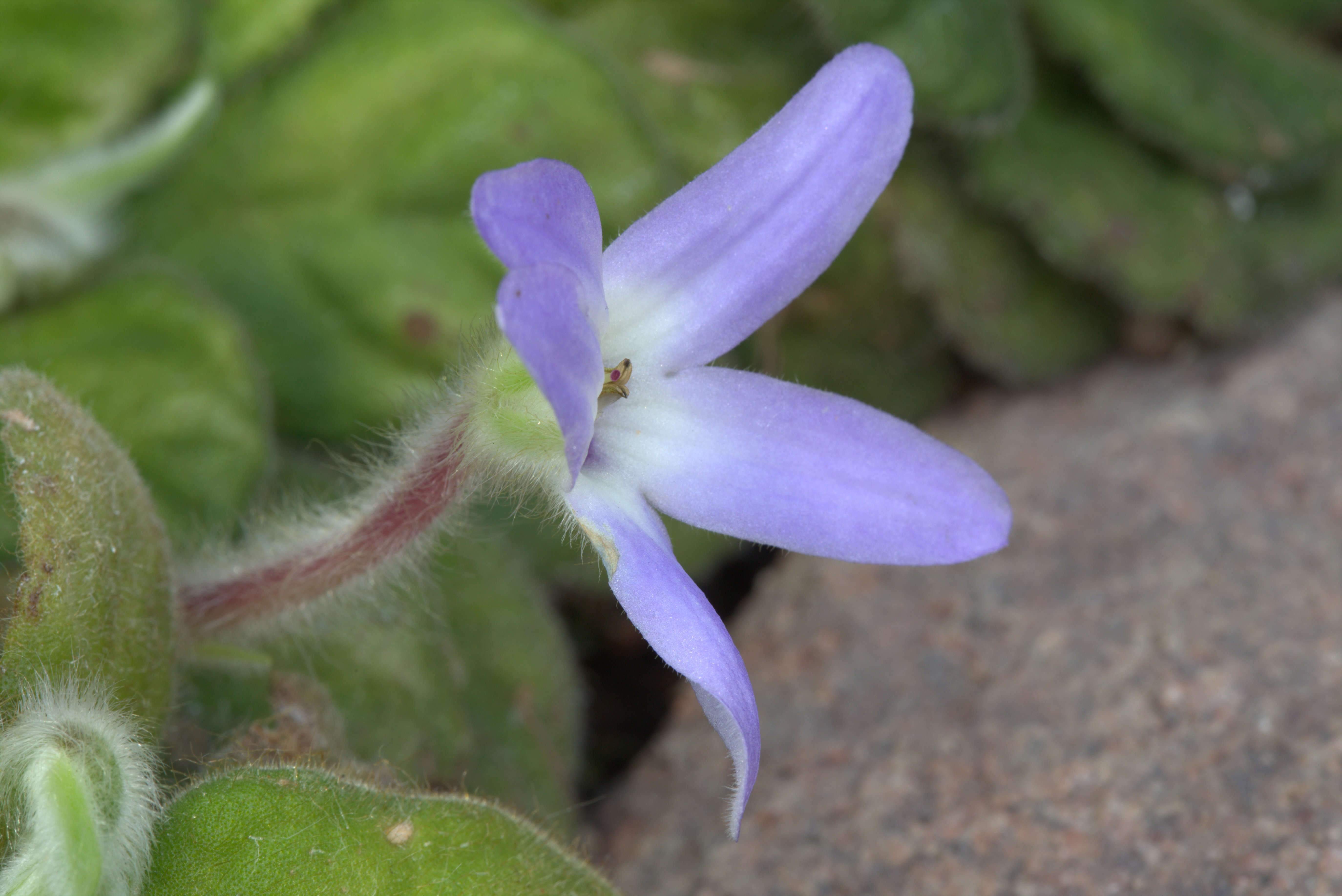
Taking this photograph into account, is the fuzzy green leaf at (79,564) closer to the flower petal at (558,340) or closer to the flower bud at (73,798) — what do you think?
the flower bud at (73,798)

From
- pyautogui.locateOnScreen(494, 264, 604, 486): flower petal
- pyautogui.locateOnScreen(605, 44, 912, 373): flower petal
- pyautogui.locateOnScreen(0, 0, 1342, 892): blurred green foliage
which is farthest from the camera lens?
pyautogui.locateOnScreen(0, 0, 1342, 892): blurred green foliage

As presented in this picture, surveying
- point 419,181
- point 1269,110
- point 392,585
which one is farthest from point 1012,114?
point 392,585

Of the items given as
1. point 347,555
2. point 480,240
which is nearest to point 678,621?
point 347,555

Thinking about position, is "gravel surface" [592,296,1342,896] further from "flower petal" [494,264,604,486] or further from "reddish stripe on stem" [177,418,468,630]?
"flower petal" [494,264,604,486]

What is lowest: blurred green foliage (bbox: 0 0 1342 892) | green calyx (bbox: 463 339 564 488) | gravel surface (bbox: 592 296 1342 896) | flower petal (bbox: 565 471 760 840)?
gravel surface (bbox: 592 296 1342 896)

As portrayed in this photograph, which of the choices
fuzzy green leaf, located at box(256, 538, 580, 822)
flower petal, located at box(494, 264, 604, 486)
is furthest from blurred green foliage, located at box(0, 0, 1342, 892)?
flower petal, located at box(494, 264, 604, 486)

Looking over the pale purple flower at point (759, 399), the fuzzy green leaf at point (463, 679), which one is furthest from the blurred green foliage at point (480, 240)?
the pale purple flower at point (759, 399)
